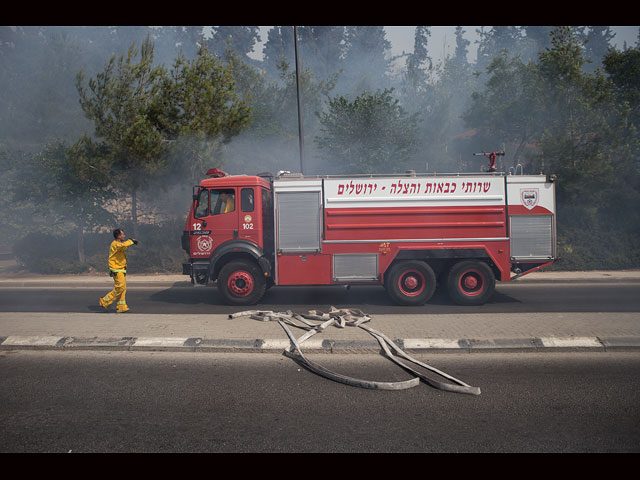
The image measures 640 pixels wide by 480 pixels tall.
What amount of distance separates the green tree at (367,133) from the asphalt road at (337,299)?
9658 mm

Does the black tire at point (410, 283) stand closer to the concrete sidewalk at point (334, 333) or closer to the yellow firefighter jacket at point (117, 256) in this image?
the concrete sidewalk at point (334, 333)

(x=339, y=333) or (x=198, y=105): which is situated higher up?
(x=198, y=105)

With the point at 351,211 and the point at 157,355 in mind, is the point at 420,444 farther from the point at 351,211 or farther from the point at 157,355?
the point at 351,211

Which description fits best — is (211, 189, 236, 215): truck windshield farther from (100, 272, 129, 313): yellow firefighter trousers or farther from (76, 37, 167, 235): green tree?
(76, 37, 167, 235): green tree

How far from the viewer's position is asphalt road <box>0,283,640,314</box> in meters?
9.25

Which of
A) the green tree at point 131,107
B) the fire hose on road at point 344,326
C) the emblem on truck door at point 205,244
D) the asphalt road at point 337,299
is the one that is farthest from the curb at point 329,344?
the green tree at point 131,107

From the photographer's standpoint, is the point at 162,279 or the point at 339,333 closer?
the point at 339,333

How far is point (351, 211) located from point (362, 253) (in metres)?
0.88

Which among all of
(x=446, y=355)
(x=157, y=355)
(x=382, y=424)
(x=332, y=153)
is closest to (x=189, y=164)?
(x=332, y=153)

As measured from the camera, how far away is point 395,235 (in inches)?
377

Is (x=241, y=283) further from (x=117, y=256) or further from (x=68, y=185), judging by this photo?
(x=68, y=185)

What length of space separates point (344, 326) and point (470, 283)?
11.8 ft

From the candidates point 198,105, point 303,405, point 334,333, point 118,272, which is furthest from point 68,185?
point 303,405

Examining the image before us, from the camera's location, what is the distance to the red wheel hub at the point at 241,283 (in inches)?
382
